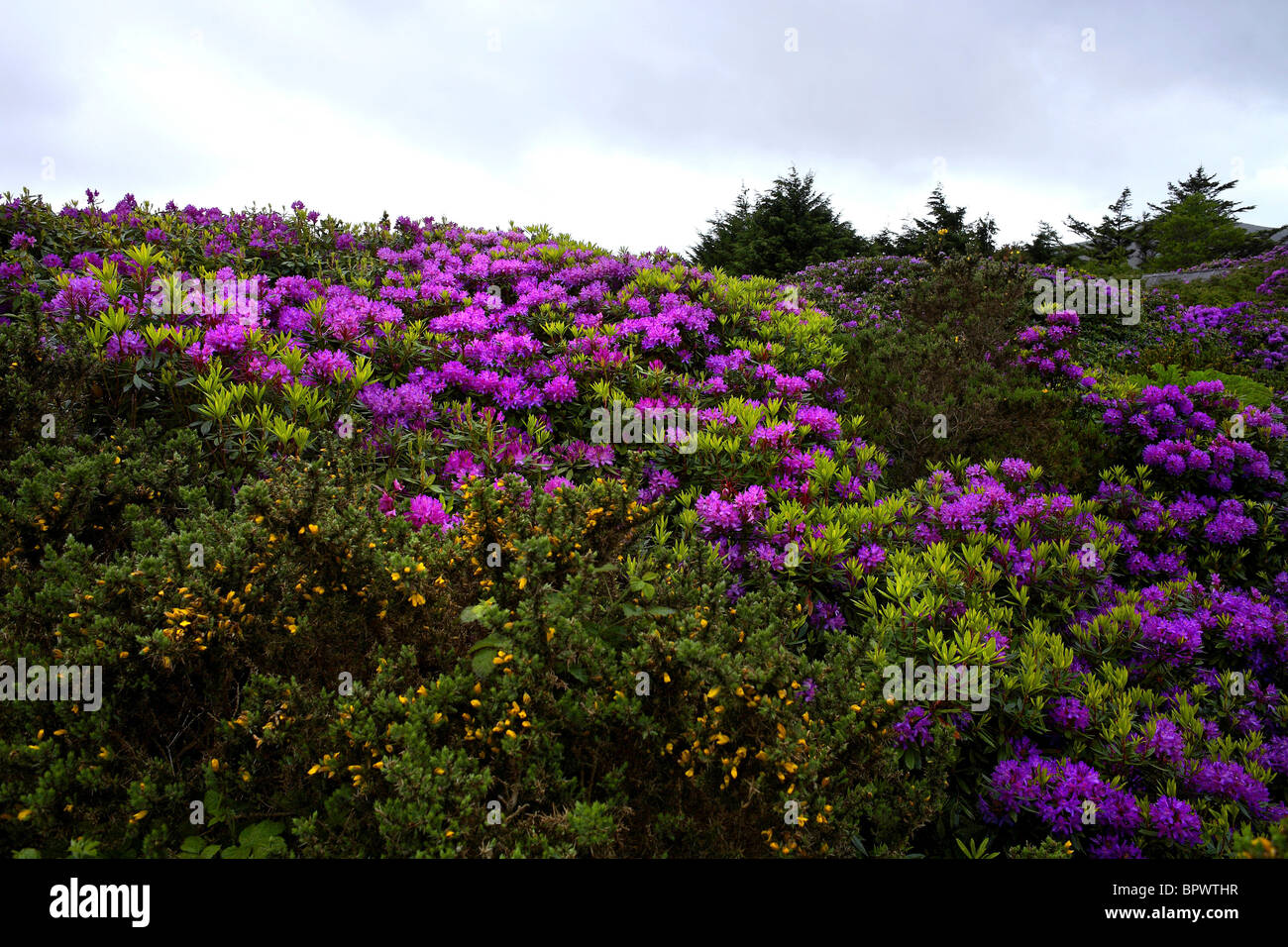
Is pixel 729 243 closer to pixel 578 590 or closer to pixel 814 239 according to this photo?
pixel 814 239

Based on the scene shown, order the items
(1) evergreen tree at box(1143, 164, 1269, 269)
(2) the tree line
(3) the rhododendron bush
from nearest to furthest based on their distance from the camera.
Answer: (3) the rhododendron bush → (2) the tree line → (1) evergreen tree at box(1143, 164, 1269, 269)

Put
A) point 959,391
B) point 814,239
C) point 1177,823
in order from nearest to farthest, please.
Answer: point 1177,823, point 959,391, point 814,239

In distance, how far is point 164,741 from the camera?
2553 millimetres

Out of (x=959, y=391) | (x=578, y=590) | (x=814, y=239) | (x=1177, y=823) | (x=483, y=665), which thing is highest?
(x=814, y=239)

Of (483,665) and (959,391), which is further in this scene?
(959,391)

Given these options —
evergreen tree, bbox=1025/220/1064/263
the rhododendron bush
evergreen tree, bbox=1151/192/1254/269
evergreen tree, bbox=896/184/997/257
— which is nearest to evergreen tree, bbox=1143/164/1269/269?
evergreen tree, bbox=1151/192/1254/269

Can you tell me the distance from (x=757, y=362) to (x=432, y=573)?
412 cm

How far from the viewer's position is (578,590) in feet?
8.64

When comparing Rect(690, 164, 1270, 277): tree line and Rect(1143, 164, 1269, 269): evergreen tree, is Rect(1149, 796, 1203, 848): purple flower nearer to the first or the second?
Rect(690, 164, 1270, 277): tree line

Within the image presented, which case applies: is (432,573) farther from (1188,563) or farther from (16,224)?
(16,224)

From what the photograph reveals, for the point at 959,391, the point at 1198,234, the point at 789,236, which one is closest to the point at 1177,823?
the point at 959,391

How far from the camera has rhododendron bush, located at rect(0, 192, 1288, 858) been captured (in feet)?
7.42
